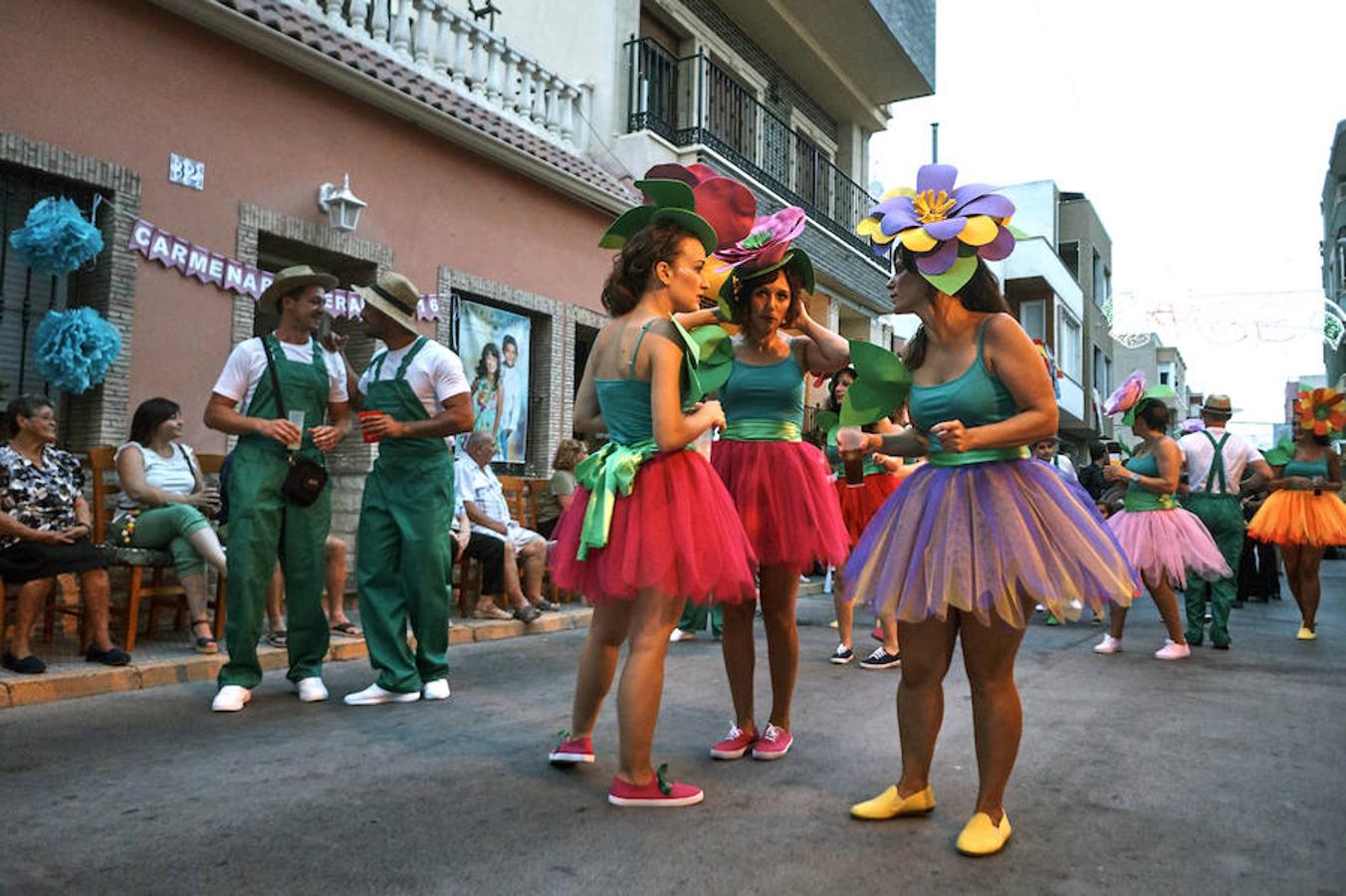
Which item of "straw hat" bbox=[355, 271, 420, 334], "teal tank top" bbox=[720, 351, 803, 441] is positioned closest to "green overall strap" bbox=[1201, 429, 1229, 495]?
"teal tank top" bbox=[720, 351, 803, 441]

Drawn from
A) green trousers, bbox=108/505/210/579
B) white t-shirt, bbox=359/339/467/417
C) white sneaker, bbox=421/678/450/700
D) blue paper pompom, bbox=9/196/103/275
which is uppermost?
blue paper pompom, bbox=9/196/103/275

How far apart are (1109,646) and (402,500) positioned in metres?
5.27

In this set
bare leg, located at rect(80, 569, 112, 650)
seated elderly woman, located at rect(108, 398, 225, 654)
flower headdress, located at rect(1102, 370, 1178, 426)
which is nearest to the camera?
bare leg, located at rect(80, 569, 112, 650)

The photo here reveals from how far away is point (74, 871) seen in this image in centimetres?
299

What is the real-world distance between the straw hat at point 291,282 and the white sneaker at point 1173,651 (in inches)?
241

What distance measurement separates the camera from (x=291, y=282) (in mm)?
5551

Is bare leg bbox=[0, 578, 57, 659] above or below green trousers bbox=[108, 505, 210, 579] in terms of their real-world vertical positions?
below

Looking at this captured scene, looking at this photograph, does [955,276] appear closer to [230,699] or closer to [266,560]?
[266,560]

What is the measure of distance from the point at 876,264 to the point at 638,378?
17485 mm

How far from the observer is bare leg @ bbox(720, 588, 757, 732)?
4.37 metres

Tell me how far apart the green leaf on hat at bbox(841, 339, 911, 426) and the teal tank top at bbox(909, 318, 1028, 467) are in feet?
0.65

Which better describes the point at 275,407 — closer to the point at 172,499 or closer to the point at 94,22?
the point at 172,499

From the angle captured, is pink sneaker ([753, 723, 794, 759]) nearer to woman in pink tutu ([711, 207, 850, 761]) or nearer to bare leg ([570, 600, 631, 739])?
woman in pink tutu ([711, 207, 850, 761])

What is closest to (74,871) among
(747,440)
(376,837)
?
(376,837)
